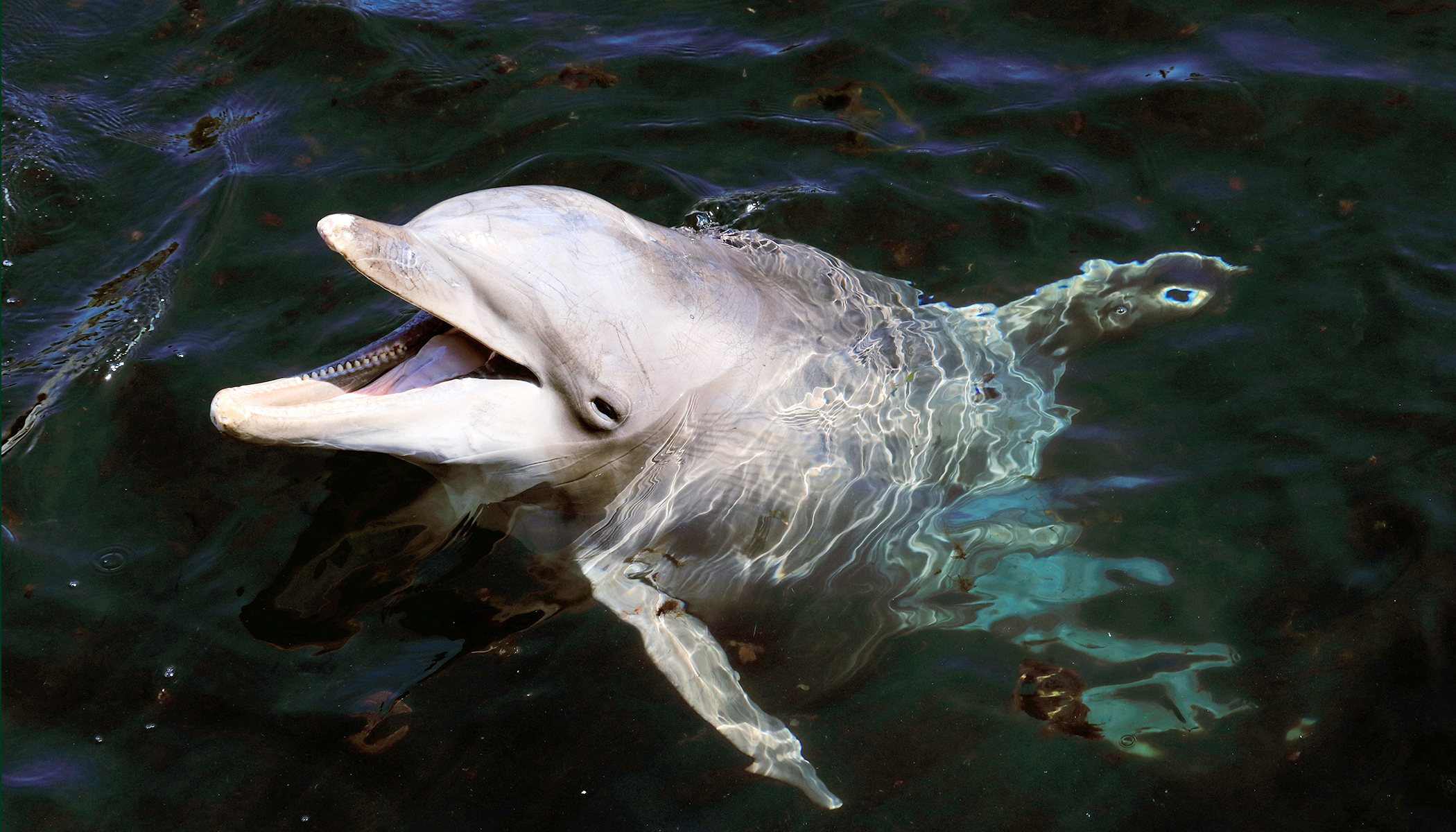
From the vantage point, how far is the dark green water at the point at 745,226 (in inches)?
165

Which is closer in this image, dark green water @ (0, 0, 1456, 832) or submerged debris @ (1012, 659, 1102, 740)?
dark green water @ (0, 0, 1456, 832)

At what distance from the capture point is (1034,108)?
22.9 feet

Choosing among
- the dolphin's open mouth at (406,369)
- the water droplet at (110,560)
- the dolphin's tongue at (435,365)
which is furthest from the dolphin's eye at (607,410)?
the water droplet at (110,560)

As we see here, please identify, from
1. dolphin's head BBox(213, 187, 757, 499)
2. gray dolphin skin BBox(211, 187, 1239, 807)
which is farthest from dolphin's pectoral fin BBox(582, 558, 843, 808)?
dolphin's head BBox(213, 187, 757, 499)

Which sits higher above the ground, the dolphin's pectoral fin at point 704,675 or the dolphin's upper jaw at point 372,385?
the dolphin's upper jaw at point 372,385

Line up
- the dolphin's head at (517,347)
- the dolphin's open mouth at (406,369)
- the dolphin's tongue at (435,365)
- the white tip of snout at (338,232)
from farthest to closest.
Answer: the dolphin's tongue at (435,365) < the dolphin's open mouth at (406,369) < the dolphin's head at (517,347) < the white tip of snout at (338,232)

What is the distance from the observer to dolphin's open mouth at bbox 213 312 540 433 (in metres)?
4.02

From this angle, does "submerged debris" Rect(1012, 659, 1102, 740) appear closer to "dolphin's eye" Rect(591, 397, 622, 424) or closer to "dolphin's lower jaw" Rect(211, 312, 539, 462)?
"dolphin's eye" Rect(591, 397, 622, 424)

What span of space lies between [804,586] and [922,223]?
2.60 meters

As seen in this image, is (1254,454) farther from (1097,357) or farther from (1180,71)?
(1180,71)

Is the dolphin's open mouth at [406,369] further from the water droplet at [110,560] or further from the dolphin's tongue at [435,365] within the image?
the water droplet at [110,560]

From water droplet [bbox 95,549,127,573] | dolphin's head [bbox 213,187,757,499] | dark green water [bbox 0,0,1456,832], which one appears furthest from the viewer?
water droplet [bbox 95,549,127,573]

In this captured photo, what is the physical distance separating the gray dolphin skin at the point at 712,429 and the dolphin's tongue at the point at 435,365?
1 cm

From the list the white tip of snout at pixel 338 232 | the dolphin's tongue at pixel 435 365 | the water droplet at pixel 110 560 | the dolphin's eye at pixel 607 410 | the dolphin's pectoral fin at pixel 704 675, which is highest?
the white tip of snout at pixel 338 232
